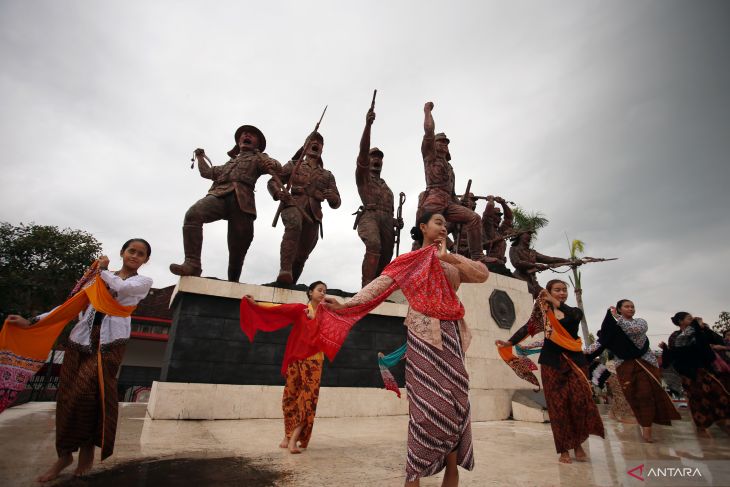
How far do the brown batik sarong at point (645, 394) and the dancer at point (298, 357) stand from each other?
4.11 meters

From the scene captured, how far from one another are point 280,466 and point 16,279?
18.1m

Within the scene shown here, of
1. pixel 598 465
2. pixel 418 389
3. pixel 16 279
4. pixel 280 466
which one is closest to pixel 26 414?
pixel 280 466

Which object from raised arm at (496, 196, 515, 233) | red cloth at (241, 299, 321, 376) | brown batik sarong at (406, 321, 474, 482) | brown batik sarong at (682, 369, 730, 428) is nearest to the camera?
brown batik sarong at (406, 321, 474, 482)

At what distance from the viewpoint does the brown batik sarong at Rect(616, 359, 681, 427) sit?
464 cm

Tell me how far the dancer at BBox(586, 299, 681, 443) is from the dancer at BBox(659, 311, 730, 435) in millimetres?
1071

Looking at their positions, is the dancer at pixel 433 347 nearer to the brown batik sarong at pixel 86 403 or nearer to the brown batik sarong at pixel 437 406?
the brown batik sarong at pixel 437 406

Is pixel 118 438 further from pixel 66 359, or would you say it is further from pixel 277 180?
pixel 277 180

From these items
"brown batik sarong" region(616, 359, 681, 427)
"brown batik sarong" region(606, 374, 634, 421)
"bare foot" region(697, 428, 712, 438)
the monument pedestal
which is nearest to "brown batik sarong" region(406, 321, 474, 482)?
"brown batik sarong" region(616, 359, 681, 427)

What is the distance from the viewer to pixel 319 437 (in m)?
4.38

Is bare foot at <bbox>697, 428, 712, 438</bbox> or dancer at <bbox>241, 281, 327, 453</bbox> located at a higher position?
dancer at <bbox>241, 281, 327, 453</bbox>

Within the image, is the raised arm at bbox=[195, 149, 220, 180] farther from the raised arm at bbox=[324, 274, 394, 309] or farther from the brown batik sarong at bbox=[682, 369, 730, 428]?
the brown batik sarong at bbox=[682, 369, 730, 428]

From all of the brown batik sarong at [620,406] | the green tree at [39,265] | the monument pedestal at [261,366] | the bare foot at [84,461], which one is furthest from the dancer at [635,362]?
the green tree at [39,265]

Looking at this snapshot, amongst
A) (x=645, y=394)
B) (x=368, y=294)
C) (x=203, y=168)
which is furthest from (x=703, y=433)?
(x=203, y=168)

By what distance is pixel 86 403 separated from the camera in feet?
8.64
